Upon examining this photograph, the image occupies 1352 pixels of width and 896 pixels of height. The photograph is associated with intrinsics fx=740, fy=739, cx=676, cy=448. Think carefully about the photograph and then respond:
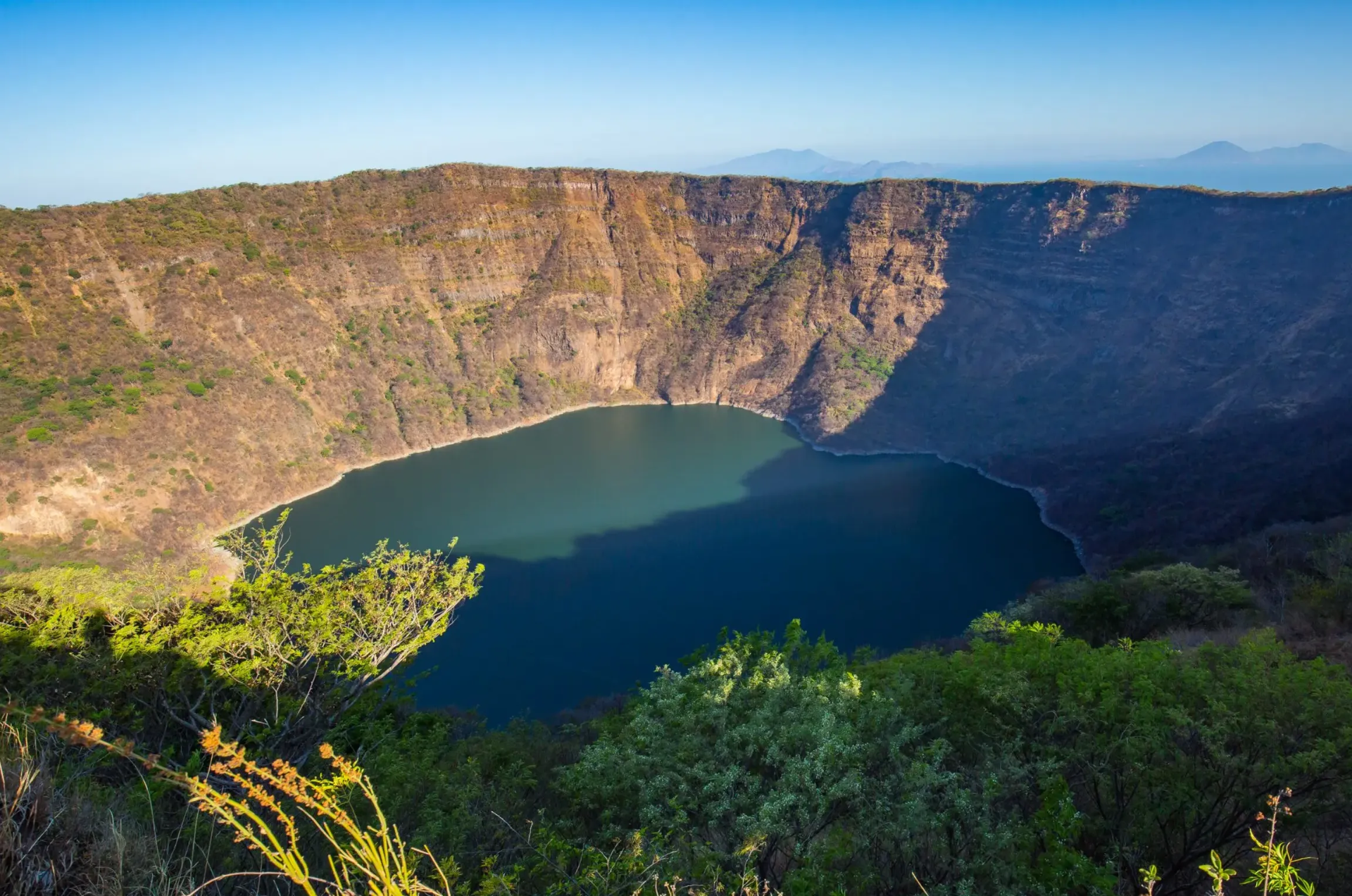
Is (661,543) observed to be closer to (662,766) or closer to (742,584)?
(742,584)

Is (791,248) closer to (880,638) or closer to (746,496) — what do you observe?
(746,496)

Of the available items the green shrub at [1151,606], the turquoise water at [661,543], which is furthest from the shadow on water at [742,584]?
the green shrub at [1151,606]

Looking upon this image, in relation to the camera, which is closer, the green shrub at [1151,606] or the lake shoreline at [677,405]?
the green shrub at [1151,606]

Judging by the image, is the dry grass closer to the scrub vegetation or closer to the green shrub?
the scrub vegetation

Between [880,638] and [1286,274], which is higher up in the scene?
[1286,274]

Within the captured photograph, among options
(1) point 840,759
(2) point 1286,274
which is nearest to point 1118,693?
(1) point 840,759

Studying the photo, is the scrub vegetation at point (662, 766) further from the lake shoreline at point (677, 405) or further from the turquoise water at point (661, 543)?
the lake shoreline at point (677, 405)
